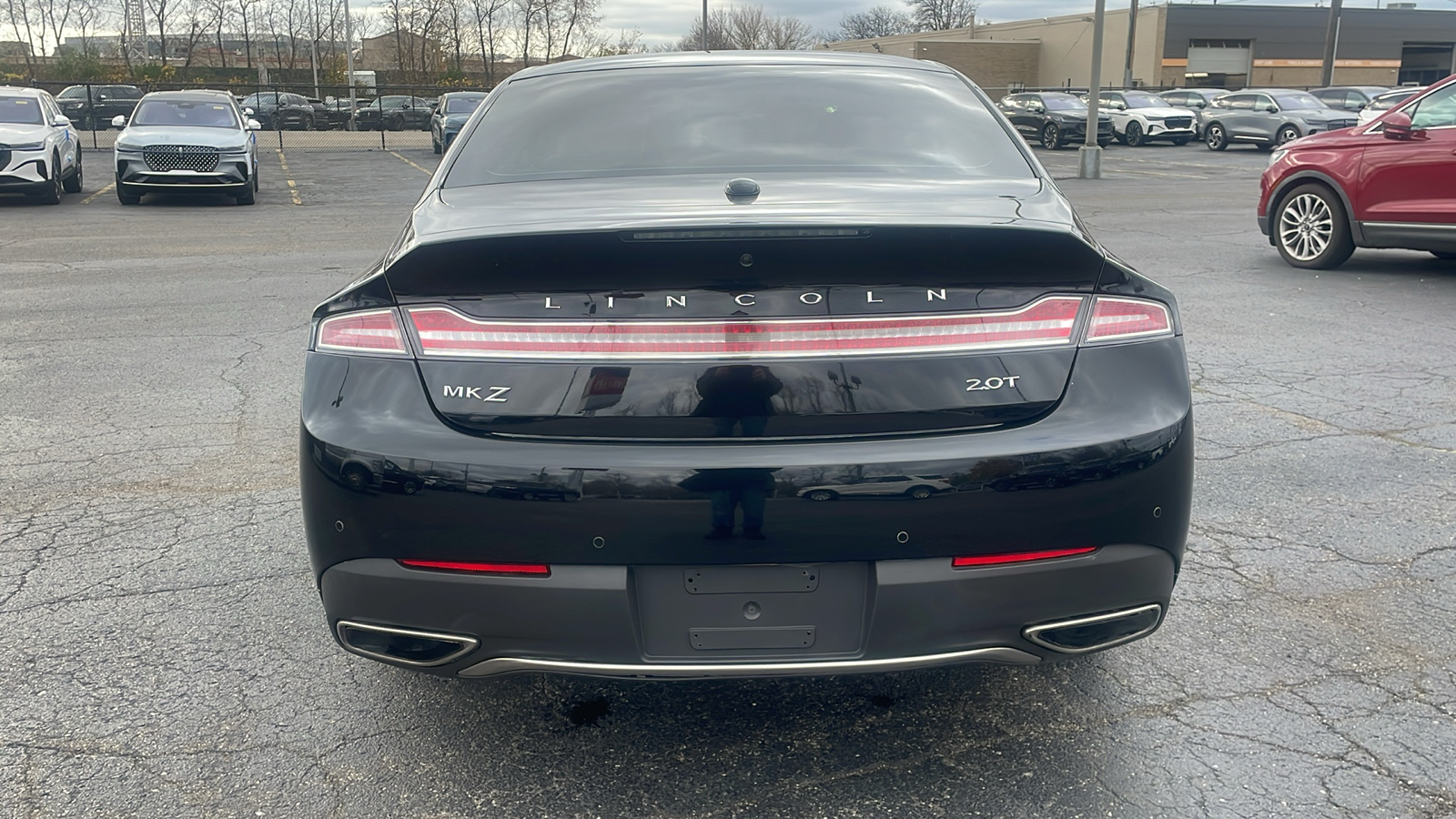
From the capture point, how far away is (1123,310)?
2662mm

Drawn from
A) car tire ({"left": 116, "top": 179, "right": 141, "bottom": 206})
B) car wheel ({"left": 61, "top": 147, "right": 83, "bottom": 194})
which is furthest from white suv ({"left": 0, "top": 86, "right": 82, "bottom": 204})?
car tire ({"left": 116, "top": 179, "right": 141, "bottom": 206})

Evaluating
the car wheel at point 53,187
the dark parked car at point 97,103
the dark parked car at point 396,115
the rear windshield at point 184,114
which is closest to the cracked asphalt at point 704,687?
the car wheel at point 53,187

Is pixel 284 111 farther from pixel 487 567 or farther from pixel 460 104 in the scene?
pixel 487 567

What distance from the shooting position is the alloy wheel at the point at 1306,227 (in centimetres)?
1049

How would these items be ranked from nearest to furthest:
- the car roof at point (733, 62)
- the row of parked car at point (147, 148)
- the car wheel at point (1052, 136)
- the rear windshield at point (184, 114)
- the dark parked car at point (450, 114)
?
the car roof at point (733, 62) < the row of parked car at point (147, 148) < the rear windshield at point (184, 114) < the dark parked car at point (450, 114) < the car wheel at point (1052, 136)

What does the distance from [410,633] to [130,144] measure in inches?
694

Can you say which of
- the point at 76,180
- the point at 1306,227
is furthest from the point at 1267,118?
the point at 76,180

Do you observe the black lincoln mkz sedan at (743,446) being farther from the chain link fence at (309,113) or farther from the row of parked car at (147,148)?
the chain link fence at (309,113)

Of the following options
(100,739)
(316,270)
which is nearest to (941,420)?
(100,739)

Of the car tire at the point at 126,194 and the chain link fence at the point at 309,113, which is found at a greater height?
the chain link fence at the point at 309,113

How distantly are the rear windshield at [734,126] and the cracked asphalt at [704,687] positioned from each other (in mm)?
1387

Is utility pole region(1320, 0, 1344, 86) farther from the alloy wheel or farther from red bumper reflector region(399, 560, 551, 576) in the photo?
red bumper reflector region(399, 560, 551, 576)

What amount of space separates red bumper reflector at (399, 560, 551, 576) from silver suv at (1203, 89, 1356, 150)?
108 ft

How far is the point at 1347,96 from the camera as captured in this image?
3559cm
